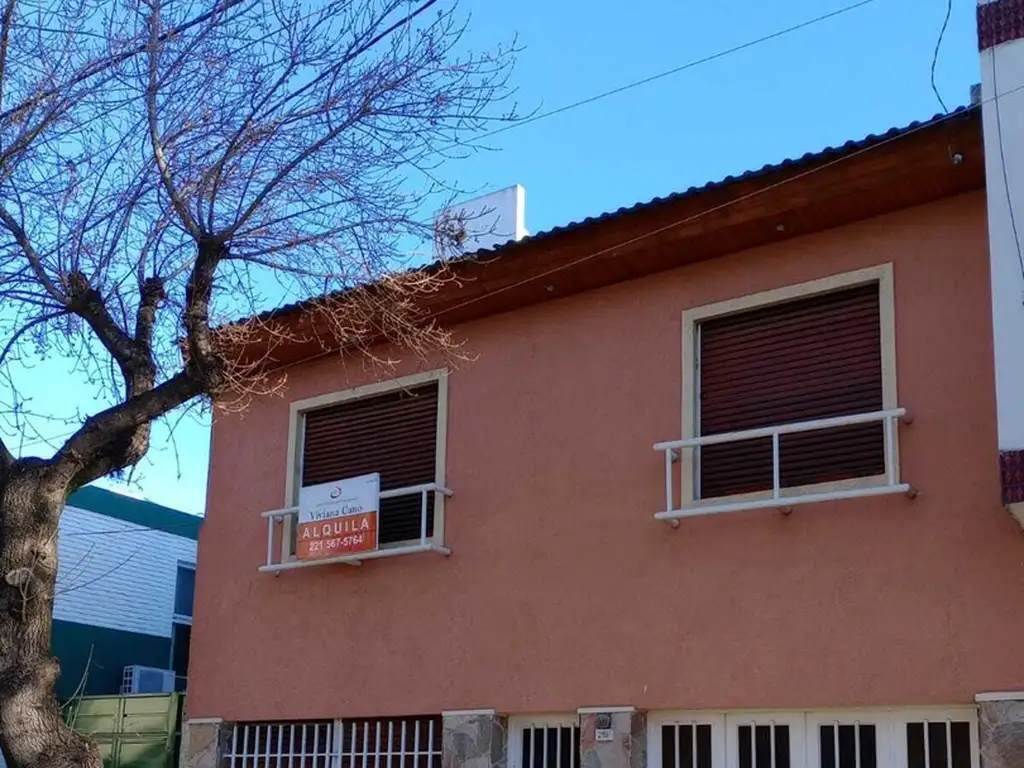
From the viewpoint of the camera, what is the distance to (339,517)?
11.8 metres

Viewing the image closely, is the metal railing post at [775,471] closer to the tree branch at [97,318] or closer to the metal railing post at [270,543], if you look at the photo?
the tree branch at [97,318]

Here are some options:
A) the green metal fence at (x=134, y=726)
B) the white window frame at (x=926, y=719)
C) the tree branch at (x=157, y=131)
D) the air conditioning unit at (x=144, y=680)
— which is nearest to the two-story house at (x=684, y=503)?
the white window frame at (x=926, y=719)

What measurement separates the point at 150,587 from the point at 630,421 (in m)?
11.4

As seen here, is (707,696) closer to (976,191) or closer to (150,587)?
(976,191)

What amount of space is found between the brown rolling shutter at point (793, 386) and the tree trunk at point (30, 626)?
4555 mm

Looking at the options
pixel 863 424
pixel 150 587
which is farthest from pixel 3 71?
pixel 150 587

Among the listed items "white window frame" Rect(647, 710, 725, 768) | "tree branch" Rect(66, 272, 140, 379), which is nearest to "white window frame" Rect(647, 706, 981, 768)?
"white window frame" Rect(647, 710, 725, 768)

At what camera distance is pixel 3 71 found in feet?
31.1

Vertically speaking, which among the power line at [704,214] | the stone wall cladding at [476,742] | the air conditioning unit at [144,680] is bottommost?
the stone wall cladding at [476,742]

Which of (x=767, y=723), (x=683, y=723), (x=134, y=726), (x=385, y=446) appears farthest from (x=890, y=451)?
(x=134, y=726)

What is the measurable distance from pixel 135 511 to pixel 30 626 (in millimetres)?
12302

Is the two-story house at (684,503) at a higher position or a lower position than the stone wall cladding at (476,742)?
higher

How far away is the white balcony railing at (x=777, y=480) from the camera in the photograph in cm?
909

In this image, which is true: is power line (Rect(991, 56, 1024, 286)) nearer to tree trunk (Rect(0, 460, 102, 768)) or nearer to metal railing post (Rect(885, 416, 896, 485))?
metal railing post (Rect(885, 416, 896, 485))
